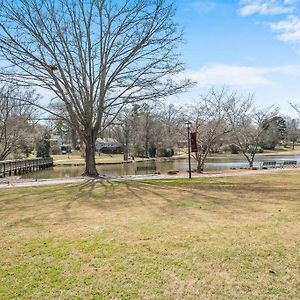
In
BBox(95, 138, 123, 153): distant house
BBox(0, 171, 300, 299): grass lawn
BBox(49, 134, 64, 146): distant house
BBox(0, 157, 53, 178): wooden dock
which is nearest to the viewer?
BBox(0, 171, 300, 299): grass lawn

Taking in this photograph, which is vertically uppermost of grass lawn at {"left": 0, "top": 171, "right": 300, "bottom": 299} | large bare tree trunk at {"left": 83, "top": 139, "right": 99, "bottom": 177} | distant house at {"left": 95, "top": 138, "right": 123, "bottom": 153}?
distant house at {"left": 95, "top": 138, "right": 123, "bottom": 153}

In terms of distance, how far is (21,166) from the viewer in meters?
34.0

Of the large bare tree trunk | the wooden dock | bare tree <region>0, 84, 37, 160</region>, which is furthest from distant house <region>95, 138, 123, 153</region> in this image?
the large bare tree trunk

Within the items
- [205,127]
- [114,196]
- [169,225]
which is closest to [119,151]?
[205,127]

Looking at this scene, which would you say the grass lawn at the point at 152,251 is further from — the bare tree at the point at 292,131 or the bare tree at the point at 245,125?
the bare tree at the point at 292,131

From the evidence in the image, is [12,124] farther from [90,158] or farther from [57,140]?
[57,140]

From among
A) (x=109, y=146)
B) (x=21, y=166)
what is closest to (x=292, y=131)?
(x=109, y=146)

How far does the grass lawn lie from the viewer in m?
3.82

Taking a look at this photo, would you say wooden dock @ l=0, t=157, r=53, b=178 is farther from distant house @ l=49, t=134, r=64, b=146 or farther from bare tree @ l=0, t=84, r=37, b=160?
distant house @ l=49, t=134, r=64, b=146

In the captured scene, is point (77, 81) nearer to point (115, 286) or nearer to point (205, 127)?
point (205, 127)

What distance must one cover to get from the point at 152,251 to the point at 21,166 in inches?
1251

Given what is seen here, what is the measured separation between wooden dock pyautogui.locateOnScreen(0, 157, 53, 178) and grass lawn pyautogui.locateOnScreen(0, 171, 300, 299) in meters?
19.2

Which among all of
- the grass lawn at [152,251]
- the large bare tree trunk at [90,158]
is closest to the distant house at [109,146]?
the large bare tree trunk at [90,158]

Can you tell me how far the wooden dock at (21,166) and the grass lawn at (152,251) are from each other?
19.2 metres
